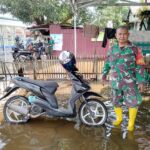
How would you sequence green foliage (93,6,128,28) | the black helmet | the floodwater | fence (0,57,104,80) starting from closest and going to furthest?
the floodwater
the black helmet
fence (0,57,104,80)
green foliage (93,6,128,28)

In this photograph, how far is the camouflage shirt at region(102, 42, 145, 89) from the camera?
4301mm

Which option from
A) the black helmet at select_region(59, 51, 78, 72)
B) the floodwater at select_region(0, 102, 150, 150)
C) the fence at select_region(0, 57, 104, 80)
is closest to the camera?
the floodwater at select_region(0, 102, 150, 150)

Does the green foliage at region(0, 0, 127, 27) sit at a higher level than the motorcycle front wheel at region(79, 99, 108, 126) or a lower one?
higher

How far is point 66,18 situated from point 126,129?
20590 millimetres

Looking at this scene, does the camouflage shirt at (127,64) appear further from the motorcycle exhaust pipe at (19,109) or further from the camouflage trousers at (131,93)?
the motorcycle exhaust pipe at (19,109)

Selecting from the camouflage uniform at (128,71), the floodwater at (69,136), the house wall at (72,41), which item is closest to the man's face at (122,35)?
the camouflage uniform at (128,71)

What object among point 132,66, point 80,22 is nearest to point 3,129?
point 132,66

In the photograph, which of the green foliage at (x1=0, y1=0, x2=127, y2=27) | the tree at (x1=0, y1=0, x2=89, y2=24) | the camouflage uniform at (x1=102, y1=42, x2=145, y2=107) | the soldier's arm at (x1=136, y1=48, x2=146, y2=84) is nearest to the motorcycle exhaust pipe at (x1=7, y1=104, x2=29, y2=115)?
the camouflage uniform at (x1=102, y1=42, x2=145, y2=107)

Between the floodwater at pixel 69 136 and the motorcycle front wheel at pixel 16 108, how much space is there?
0.12 meters

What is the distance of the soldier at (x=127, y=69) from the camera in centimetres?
430

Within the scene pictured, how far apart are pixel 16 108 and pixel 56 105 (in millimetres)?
747

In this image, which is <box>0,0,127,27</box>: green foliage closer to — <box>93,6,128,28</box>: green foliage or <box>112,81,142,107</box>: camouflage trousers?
<box>93,6,128,28</box>: green foliage

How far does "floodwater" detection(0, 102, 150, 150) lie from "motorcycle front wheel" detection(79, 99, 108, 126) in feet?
0.41

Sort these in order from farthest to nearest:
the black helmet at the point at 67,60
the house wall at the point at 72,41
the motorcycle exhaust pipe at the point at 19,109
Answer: the house wall at the point at 72,41 < the motorcycle exhaust pipe at the point at 19,109 < the black helmet at the point at 67,60
